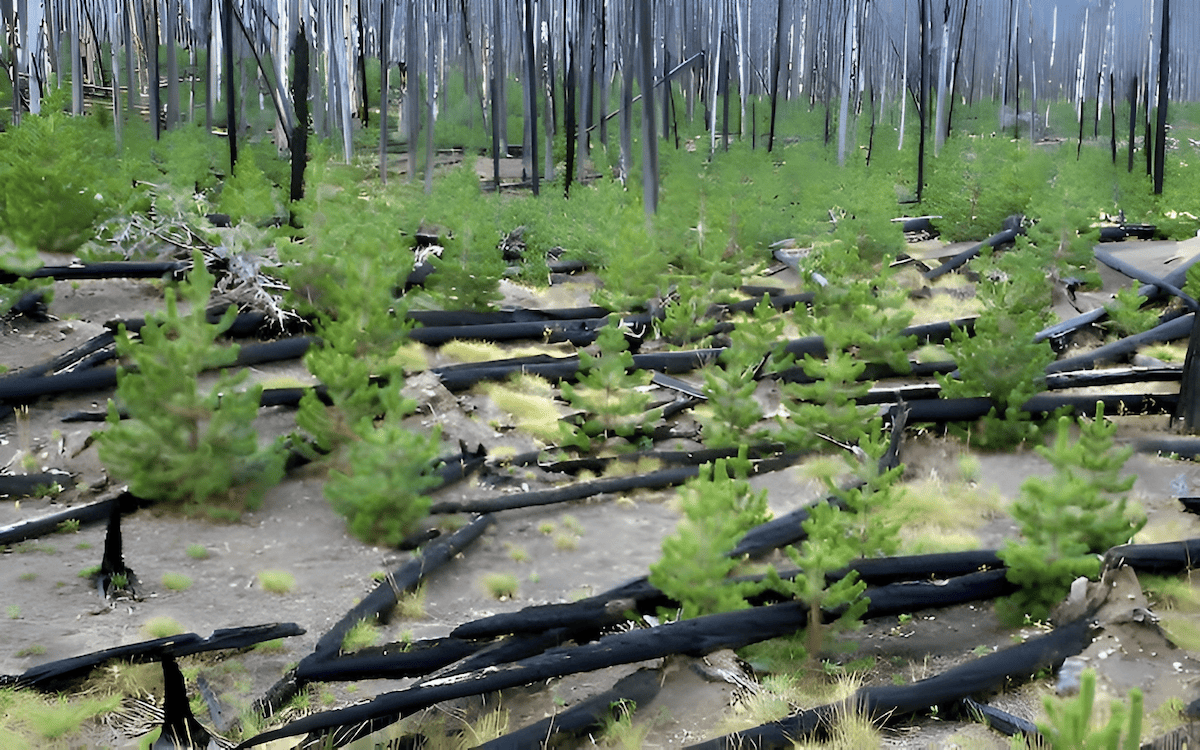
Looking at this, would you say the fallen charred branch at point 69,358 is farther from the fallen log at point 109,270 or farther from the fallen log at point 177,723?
the fallen log at point 177,723

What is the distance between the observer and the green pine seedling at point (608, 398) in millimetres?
9727

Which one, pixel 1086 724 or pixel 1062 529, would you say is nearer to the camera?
pixel 1086 724

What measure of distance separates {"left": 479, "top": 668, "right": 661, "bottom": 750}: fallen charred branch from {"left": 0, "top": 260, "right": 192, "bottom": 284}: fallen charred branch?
9086 mm

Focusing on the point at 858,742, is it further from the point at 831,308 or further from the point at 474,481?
the point at 831,308

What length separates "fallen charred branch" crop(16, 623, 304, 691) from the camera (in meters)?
5.00

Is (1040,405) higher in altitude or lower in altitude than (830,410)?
lower

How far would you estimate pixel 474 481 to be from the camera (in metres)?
9.09

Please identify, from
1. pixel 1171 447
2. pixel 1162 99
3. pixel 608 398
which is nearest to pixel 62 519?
pixel 608 398

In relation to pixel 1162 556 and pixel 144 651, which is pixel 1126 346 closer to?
pixel 1162 556

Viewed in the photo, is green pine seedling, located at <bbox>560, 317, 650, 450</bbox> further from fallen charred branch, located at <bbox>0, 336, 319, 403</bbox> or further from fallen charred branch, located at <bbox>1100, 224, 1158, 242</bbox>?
fallen charred branch, located at <bbox>1100, 224, 1158, 242</bbox>

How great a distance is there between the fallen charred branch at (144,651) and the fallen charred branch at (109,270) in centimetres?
720

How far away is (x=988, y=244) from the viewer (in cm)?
1733

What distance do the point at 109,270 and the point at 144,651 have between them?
8.33 meters

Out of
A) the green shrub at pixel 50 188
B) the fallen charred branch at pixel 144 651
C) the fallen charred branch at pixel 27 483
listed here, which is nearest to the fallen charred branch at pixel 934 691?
the fallen charred branch at pixel 144 651
